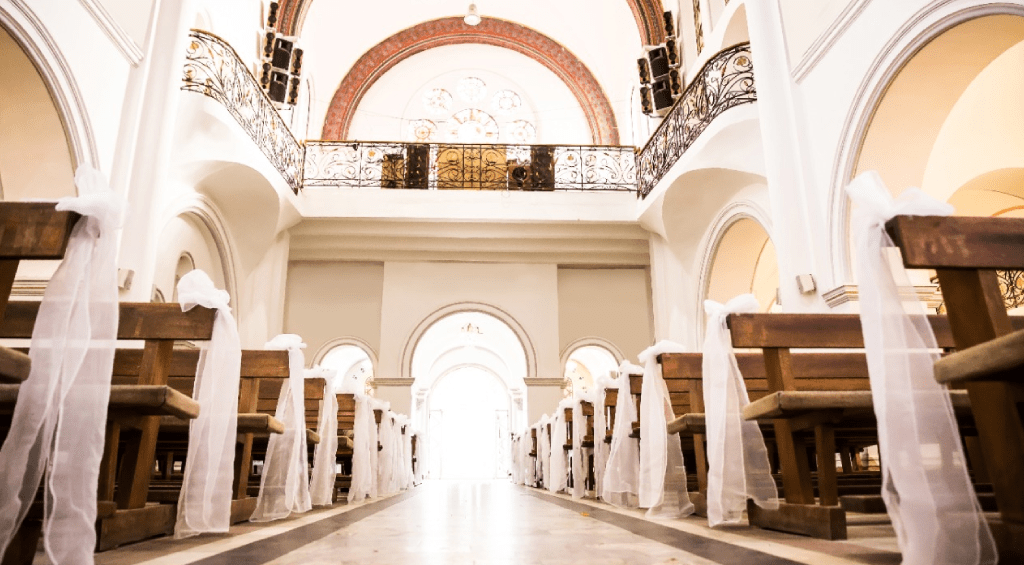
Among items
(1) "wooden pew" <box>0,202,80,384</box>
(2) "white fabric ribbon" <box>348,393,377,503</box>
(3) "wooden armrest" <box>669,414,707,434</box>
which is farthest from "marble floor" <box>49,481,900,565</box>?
(2) "white fabric ribbon" <box>348,393,377,503</box>

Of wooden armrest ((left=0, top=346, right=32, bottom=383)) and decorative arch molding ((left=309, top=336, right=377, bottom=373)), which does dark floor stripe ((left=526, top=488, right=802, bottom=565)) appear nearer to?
wooden armrest ((left=0, top=346, right=32, bottom=383))

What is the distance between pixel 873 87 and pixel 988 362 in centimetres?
508

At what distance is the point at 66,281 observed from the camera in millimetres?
2100

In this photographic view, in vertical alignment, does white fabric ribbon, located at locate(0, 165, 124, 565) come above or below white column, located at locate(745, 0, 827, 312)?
below

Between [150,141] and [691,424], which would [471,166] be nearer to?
[150,141]

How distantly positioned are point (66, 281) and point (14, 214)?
23cm

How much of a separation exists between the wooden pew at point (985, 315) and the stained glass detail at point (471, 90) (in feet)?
52.9

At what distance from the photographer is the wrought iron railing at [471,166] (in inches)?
507

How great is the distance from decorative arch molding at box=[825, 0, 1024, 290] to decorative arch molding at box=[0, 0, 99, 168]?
6.11 meters

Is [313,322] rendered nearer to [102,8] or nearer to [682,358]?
[102,8]

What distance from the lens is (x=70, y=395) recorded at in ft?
6.97

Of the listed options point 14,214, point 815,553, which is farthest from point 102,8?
point 815,553

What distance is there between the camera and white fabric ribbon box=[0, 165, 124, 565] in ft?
6.54

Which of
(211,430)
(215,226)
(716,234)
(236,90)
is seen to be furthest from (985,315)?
(215,226)
